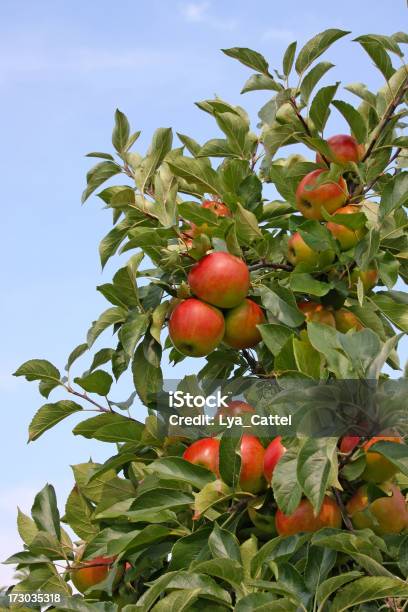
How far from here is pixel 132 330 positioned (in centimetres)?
256

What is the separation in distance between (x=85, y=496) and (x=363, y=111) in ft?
5.70

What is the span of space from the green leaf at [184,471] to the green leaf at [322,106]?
1.18 meters

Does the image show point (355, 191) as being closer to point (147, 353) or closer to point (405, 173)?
point (405, 173)

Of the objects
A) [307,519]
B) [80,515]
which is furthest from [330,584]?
[80,515]

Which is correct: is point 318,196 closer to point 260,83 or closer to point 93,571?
point 260,83

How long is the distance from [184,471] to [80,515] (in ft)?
→ 2.44

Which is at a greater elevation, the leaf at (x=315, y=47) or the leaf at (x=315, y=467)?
the leaf at (x=315, y=47)

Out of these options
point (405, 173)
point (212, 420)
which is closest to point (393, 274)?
point (405, 173)

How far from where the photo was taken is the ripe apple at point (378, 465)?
2.11 meters

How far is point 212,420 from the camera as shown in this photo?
2662 mm

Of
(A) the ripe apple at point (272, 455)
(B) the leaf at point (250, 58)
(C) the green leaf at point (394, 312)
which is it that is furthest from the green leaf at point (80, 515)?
(B) the leaf at point (250, 58)

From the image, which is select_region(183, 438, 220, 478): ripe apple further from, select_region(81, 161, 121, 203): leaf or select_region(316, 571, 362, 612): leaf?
select_region(81, 161, 121, 203): leaf

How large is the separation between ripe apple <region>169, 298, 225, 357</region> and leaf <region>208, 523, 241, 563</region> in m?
0.60

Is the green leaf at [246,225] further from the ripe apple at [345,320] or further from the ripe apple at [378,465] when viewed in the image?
the ripe apple at [378,465]
